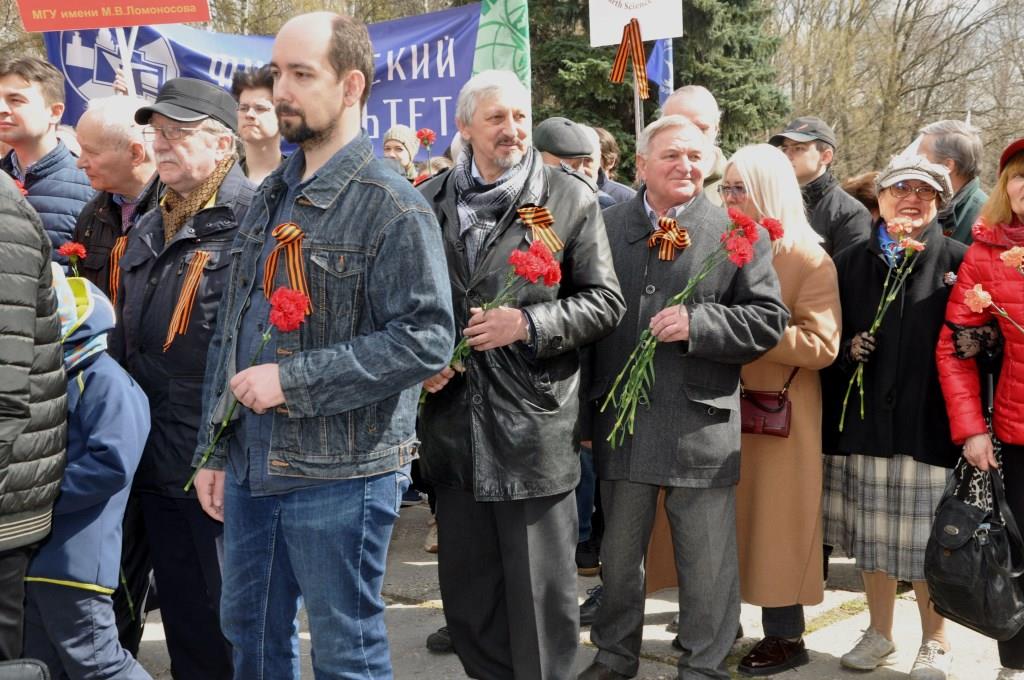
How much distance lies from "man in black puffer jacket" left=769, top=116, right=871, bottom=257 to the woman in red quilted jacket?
157cm

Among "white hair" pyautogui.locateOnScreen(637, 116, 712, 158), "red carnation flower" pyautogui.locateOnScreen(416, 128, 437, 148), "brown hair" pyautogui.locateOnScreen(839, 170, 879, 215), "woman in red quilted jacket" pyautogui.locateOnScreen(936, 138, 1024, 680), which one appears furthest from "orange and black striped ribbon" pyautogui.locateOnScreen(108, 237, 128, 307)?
"brown hair" pyautogui.locateOnScreen(839, 170, 879, 215)

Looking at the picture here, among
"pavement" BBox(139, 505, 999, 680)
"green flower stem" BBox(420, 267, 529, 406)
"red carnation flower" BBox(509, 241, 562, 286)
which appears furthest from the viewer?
"pavement" BBox(139, 505, 999, 680)

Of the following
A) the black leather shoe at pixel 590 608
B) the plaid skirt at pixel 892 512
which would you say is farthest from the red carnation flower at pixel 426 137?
the plaid skirt at pixel 892 512

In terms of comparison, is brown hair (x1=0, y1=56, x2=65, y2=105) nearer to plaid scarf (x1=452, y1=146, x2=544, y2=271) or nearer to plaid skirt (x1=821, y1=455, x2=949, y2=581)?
plaid scarf (x1=452, y1=146, x2=544, y2=271)

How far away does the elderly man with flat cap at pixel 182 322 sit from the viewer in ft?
11.8

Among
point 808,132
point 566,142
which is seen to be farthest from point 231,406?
point 808,132

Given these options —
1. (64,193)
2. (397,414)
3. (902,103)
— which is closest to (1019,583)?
(397,414)

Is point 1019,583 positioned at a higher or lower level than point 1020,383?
lower

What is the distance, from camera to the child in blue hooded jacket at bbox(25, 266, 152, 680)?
3176 millimetres

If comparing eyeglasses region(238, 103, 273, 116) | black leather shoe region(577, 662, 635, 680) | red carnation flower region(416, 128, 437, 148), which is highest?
red carnation flower region(416, 128, 437, 148)

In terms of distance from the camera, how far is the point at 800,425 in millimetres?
4160

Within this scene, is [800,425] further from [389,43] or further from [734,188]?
[389,43]

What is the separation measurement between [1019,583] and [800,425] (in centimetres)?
94

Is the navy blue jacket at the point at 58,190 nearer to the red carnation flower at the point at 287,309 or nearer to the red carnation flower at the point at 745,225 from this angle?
the red carnation flower at the point at 287,309
